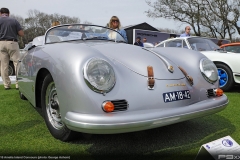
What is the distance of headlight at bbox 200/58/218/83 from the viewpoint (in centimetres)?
234

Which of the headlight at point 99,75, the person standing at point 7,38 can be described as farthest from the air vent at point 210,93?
the person standing at point 7,38

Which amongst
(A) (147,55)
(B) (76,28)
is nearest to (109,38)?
(B) (76,28)

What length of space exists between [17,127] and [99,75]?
4.51ft

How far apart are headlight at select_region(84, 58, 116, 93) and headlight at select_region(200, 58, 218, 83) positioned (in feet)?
3.38

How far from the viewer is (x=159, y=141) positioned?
2.23m

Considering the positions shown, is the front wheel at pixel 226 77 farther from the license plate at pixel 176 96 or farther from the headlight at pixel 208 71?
the license plate at pixel 176 96

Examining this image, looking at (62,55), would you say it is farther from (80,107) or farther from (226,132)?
(226,132)

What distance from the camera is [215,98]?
2.24 metres

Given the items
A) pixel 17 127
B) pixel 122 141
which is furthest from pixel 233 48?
pixel 17 127

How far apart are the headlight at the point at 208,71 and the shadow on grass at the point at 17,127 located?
1.95m

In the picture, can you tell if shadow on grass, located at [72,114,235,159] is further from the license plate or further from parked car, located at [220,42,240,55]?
parked car, located at [220,42,240,55]

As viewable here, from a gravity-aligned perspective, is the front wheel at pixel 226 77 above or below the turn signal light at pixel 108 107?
below

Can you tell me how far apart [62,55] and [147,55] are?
0.82 meters

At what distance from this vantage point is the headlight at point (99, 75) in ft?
5.80
